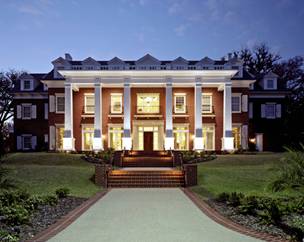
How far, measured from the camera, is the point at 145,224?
9.12 meters

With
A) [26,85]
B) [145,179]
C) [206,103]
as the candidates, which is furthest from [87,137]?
[145,179]

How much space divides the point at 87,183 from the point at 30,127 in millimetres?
22841

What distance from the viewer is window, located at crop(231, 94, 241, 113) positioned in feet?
119

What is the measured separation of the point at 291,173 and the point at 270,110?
31994 millimetres

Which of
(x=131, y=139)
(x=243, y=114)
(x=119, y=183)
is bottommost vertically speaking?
(x=119, y=183)

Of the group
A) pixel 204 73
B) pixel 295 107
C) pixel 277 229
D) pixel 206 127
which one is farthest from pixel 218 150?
pixel 277 229

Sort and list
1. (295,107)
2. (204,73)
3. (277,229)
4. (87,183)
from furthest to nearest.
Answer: (295,107) < (204,73) < (87,183) < (277,229)

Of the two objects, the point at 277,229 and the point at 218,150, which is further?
the point at 218,150

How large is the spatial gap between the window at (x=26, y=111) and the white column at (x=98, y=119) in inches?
399

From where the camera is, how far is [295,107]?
1665 inches

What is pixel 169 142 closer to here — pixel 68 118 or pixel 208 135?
pixel 208 135

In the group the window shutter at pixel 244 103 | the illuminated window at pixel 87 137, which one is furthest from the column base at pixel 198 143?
the illuminated window at pixel 87 137

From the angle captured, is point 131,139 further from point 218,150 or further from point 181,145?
point 218,150

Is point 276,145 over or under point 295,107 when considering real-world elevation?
under
